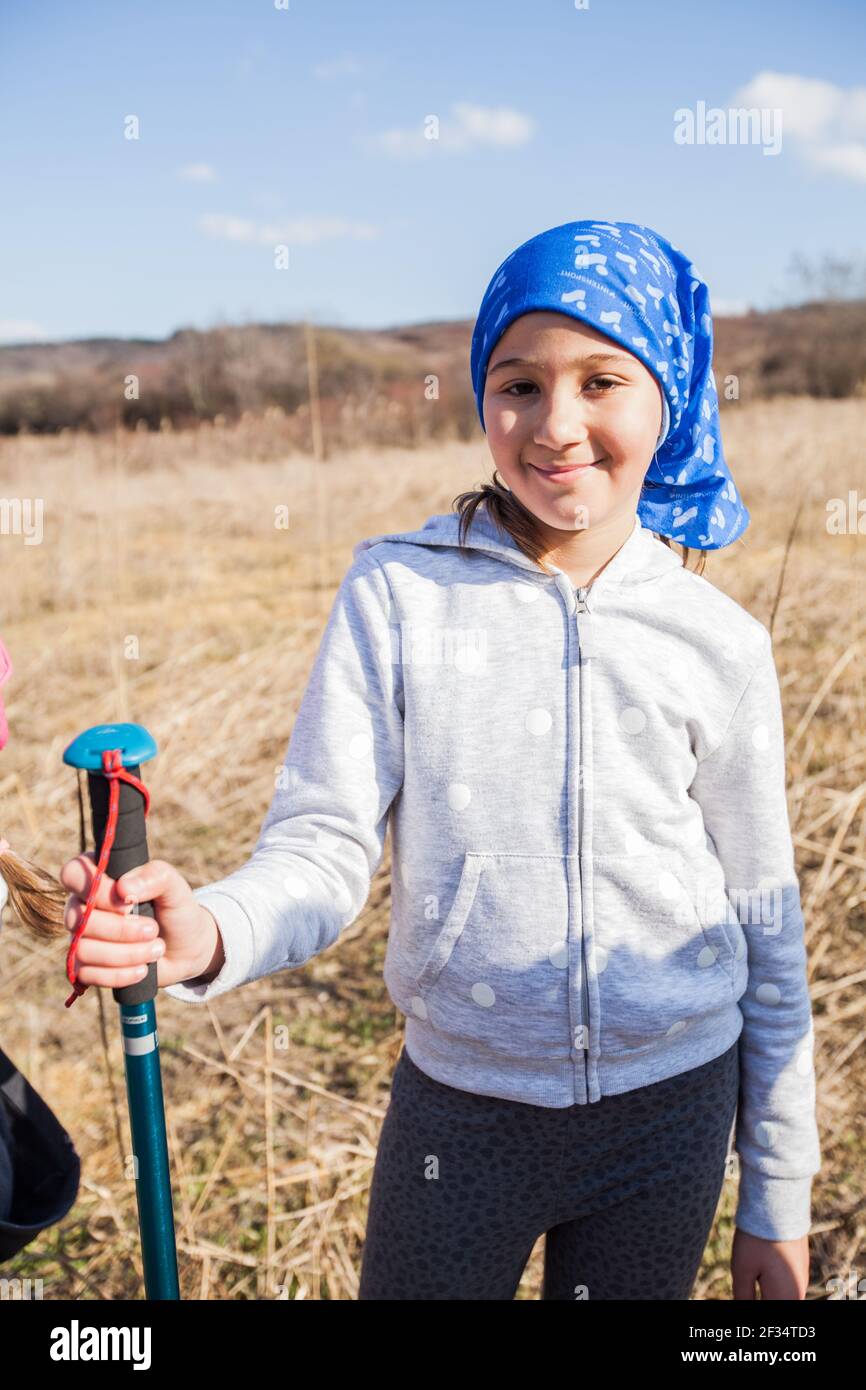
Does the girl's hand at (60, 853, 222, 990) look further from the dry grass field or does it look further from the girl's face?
the dry grass field

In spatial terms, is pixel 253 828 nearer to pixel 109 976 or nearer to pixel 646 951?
pixel 646 951

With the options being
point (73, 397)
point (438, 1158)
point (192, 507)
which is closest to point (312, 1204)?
point (438, 1158)

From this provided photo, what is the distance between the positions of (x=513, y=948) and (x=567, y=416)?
0.74m

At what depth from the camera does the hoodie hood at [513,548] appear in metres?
1.59

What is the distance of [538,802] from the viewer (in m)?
1.51

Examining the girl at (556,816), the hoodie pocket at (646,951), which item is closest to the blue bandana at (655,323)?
the girl at (556,816)

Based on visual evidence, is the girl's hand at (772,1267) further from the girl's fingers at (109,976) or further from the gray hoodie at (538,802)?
the girl's fingers at (109,976)

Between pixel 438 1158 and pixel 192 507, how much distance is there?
7952 millimetres

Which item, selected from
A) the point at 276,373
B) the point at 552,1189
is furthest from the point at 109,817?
the point at 276,373

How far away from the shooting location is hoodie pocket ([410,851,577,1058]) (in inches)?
59.0

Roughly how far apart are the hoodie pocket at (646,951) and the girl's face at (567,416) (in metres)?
0.51

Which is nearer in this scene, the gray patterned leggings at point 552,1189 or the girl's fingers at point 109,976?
the girl's fingers at point 109,976

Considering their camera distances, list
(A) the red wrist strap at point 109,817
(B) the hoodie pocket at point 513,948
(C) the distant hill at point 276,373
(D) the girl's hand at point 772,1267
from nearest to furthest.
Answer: (A) the red wrist strap at point 109,817
(B) the hoodie pocket at point 513,948
(D) the girl's hand at point 772,1267
(C) the distant hill at point 276,373

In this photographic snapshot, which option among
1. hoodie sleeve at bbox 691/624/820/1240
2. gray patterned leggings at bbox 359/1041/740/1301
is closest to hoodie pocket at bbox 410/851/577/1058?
gray patterned leggings at bbox 359/1041/740/1301
